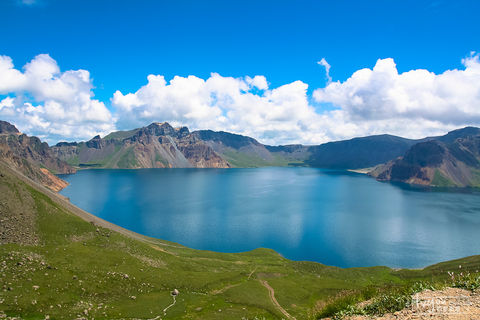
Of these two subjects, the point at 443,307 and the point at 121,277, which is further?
the point at 121,277

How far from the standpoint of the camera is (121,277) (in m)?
57.8

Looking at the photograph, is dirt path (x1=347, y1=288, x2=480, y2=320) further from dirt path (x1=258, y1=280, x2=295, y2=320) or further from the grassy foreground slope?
dirt path (x1=258, y1=280, x2=295, y2=320)

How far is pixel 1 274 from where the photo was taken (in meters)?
46.2

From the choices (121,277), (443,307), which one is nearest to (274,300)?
(121,277)

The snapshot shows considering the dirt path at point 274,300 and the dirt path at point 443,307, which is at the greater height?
the dirt path at point 443,307

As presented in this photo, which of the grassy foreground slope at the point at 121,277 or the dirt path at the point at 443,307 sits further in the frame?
the grassy foreground slope at the point at 121,277

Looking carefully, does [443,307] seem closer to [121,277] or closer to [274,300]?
[274,300]

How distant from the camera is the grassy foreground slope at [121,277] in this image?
4600cm

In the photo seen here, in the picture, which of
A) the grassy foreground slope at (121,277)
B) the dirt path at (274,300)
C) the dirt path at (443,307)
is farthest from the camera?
the dirt path at (274,300)

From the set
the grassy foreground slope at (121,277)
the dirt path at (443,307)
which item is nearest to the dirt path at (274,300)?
the grassy foreground slope at (121,277)

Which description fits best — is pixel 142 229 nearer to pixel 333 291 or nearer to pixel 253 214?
pixel 253 214

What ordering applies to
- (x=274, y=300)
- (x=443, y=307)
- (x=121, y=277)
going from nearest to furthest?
(x=443, y=307), (x=121, y=277), (x=274, y=300)

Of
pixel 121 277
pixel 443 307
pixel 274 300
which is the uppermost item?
pixel 443 307

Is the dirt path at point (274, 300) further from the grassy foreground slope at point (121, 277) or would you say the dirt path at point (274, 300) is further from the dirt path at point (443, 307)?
the dirt path at point (443, 307)
